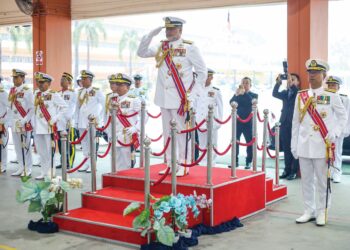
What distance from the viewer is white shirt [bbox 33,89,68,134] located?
7.38 m

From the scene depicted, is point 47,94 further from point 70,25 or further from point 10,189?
point 70,25

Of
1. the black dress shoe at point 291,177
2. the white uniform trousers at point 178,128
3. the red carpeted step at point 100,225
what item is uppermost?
the white uniform trousers at point 178,128

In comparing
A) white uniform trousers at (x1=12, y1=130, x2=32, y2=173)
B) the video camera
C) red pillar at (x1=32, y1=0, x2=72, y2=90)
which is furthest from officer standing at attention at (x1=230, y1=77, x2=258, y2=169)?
red pillar at (x1=32, y1=0, x2=72, y2=90)

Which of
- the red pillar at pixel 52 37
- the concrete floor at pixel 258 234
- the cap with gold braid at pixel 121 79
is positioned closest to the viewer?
the concrete floor at pixel 258 234

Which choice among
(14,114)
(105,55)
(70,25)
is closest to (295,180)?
(14,114)

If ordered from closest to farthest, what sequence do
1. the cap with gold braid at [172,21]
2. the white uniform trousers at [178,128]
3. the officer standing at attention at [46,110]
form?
the cap with gold braid at [172,21], the white uniform trousers at [178,128], the officer standing at attention at [46,110]

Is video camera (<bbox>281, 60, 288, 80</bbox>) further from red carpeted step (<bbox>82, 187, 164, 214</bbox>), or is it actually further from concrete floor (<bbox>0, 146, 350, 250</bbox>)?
red carpeted step (<bbox>82, 187, 164, 214</bbox>)

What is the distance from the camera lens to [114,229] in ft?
14.8

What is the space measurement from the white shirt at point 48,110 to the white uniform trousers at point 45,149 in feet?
0.47

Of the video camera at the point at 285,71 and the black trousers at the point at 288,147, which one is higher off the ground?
the video camera at the point at 285,71

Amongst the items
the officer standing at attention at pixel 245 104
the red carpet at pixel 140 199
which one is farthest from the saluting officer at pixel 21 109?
the officer standing at attention at pixel 245 104

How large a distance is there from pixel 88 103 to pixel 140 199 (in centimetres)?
338

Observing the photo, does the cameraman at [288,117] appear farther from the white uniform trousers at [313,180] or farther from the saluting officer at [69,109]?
the saluting officer at [69,109]

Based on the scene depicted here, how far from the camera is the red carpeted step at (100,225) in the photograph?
14.5 feet
